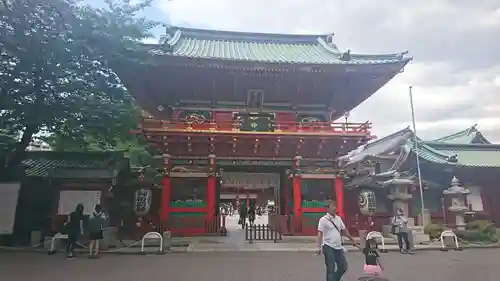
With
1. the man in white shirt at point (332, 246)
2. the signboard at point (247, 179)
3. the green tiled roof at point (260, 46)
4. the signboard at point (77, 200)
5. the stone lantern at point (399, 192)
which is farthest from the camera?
the green tiled roof at point (260, 46)

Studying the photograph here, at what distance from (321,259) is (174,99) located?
37.1ft

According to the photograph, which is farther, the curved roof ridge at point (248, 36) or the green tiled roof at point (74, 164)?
the curved roof ridge at point (248, 36)

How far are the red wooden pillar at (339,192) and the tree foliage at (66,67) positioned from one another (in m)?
10.2

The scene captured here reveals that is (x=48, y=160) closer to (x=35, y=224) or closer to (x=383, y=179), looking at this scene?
(x=35, y=224)

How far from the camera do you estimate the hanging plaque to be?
1686 cm

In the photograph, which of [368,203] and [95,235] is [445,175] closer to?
[368,203]

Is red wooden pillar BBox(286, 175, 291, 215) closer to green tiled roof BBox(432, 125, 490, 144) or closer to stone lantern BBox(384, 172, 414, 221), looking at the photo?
stone lantern BBox(384, 172, 414, 221)

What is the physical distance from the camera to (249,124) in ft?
60.9

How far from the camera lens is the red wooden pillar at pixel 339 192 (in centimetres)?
1800

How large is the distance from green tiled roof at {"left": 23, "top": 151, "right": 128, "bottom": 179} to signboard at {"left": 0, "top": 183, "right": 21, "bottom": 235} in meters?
1.43

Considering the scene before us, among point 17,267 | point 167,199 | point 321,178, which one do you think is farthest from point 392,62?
point 17,267

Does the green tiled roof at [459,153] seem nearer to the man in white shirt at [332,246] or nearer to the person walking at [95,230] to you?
the man in white shirt at [332,246]

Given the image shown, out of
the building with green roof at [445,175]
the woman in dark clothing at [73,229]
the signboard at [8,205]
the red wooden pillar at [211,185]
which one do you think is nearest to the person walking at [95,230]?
the woman in dark clothing at [73,229]

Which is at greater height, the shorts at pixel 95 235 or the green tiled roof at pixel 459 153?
the green tiled roof at pixel 459 153
